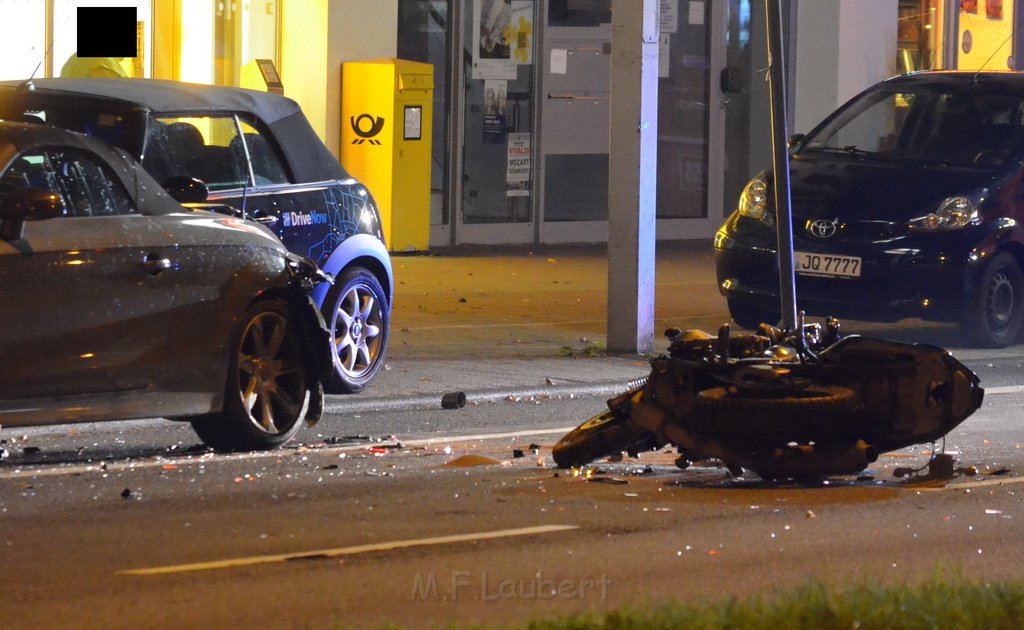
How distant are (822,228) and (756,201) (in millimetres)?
718

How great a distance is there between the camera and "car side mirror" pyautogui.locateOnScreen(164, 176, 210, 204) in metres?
9.95

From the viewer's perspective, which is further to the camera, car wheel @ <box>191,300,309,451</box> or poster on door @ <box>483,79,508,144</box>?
poster on door @ <box>483,79,508,144</box>

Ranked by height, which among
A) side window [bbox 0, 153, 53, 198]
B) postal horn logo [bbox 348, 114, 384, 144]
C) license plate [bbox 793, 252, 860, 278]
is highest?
postal horn logo [bbox 348, 114, 384, 144]

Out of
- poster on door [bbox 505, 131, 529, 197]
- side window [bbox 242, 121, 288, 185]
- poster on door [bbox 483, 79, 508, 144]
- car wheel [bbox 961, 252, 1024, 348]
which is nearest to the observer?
side window [bbox 242, 121, 288, 185]

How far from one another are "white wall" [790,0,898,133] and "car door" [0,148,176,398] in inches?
596

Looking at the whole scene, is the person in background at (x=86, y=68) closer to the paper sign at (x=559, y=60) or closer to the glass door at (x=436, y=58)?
the glass door at (x=436, y=58)

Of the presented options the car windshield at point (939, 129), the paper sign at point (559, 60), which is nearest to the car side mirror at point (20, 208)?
the car windshield at point (939, 129)

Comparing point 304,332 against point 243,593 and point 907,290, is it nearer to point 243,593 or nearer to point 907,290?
point 243,593

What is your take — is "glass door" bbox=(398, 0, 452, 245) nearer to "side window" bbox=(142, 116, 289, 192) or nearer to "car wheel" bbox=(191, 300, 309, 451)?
"side window" bbox=(142, 116, 289, 192)

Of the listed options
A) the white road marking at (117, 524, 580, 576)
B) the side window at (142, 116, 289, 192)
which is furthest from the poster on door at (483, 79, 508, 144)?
the white road marking at (117, 524, 580, 576)

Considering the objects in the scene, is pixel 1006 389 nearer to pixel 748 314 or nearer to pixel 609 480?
pixel 748 314

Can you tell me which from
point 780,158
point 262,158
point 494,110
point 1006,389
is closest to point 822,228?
point 1006,389

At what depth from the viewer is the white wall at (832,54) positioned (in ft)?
76.3

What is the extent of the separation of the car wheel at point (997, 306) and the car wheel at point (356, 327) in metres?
4.71
